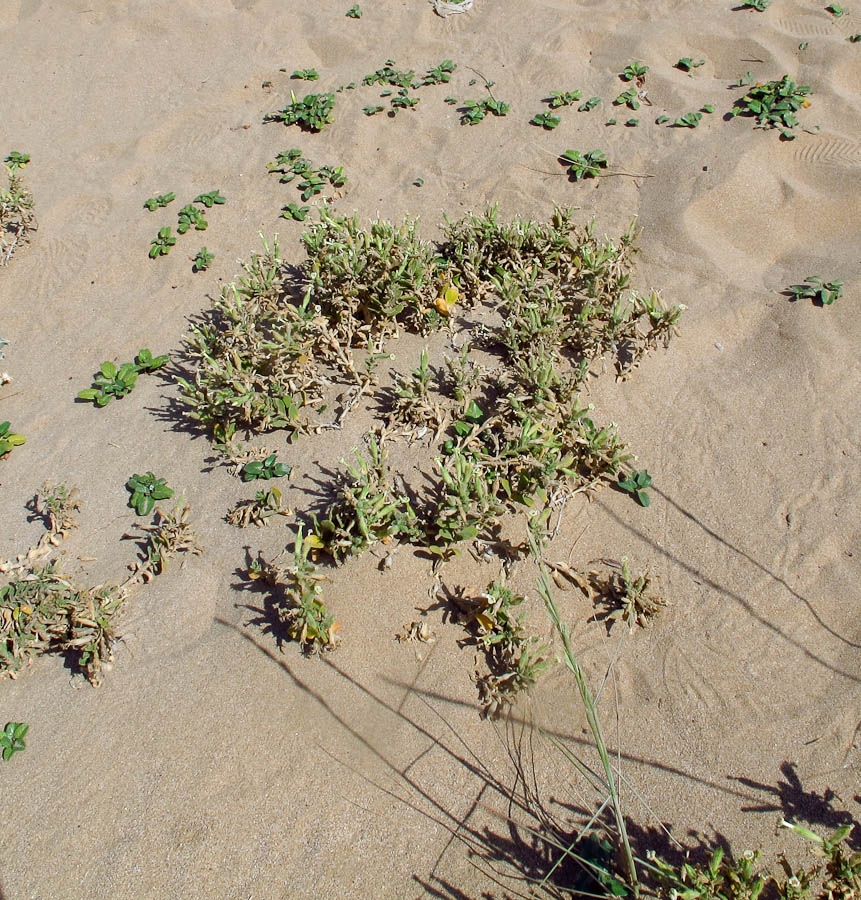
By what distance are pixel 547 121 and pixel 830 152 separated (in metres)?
1.68

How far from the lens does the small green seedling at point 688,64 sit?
4.81 metres

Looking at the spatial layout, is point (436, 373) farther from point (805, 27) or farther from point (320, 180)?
point (805, 27)

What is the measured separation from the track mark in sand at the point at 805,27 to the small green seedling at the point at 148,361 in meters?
4.81

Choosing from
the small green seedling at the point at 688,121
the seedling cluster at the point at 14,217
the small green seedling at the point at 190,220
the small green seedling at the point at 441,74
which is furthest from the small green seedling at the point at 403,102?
the seedling cluster at the point at 14,217

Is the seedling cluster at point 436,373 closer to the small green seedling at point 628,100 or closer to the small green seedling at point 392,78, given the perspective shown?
the small green seedling at point 628,100

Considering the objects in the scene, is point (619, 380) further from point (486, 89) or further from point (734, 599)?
point (486, 89)

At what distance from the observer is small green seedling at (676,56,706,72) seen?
481 cm

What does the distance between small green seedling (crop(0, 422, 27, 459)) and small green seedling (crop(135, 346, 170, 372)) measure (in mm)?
613

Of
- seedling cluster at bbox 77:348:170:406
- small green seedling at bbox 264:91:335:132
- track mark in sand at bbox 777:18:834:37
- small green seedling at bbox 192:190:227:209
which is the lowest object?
seedling cluster at bbox 77:348:170:406

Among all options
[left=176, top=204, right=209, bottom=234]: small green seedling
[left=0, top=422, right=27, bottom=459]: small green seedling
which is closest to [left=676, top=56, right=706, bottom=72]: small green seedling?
[left=176, top=204, right=209, bottom=234]: small green seedling

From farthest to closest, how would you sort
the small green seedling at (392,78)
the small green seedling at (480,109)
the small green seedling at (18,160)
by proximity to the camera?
the small green seedling at (392,78) → the small green seedling at (18,160) → the small green seedling at (480,109)

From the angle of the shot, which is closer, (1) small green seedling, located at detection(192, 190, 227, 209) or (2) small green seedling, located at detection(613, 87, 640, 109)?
(1) small green seedling, located at detection(192, 190, 227, 209)

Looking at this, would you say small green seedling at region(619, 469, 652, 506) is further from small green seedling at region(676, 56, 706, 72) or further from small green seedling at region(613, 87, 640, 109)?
small green seedling at region(676, 56, 706, 72)

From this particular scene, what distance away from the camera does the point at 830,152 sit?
406cm
